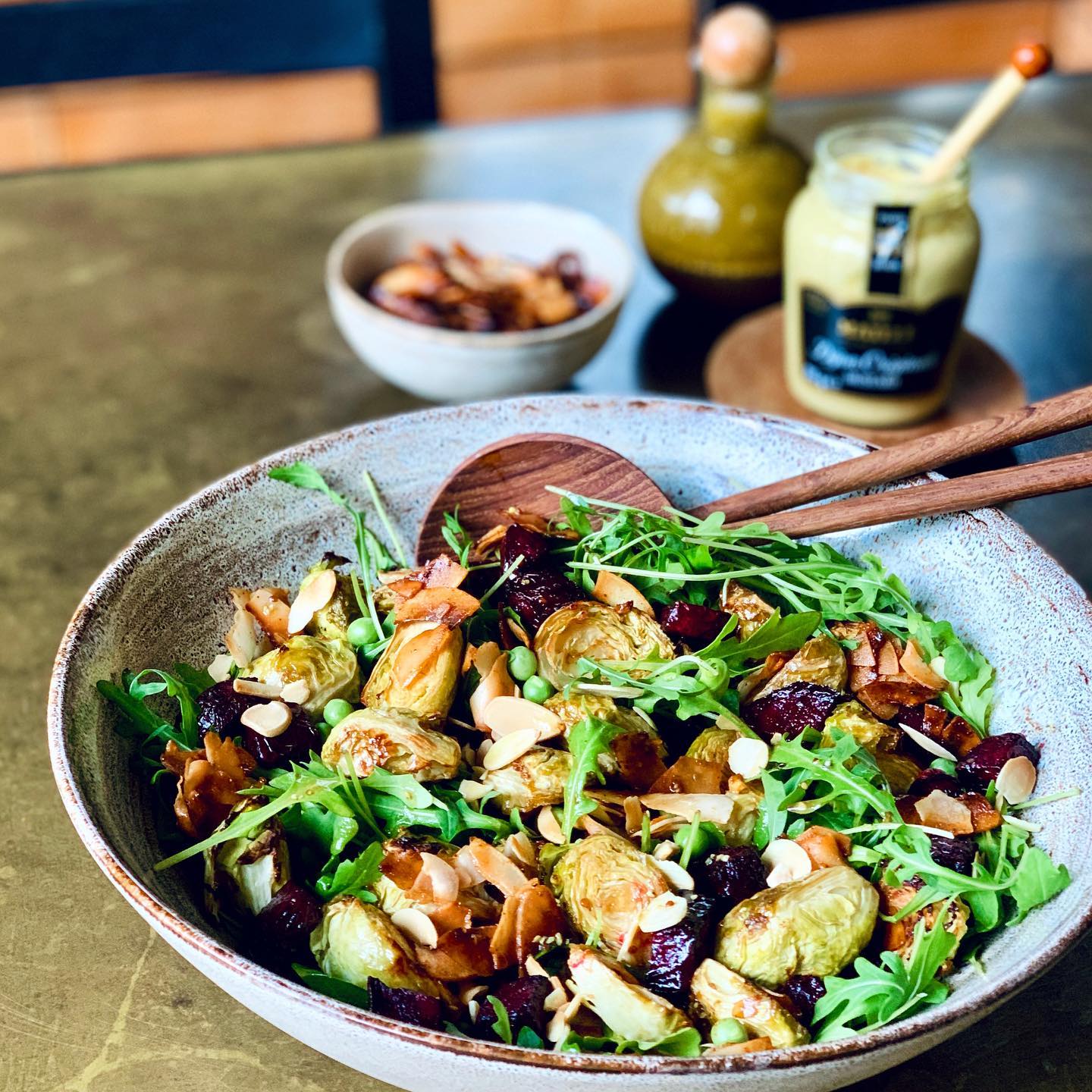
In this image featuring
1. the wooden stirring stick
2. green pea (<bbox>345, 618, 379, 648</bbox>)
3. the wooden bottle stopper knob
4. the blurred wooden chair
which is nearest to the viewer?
green pea (<bbox>345, 618, 379, 648</bbox>)

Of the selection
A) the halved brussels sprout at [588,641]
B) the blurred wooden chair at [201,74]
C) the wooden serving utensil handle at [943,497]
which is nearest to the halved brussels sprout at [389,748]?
the halved brussels sprout at [588,641]

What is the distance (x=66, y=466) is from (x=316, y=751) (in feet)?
2.52

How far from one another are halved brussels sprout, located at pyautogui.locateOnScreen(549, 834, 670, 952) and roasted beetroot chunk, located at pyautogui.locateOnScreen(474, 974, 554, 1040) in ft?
0.19

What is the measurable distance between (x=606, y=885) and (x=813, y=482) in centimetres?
44

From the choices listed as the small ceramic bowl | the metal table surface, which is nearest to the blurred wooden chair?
the metal table surface

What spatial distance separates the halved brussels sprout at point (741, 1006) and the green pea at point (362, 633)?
43 centimetres

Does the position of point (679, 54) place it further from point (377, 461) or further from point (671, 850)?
point (671, 850)

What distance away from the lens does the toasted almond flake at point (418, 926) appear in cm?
87

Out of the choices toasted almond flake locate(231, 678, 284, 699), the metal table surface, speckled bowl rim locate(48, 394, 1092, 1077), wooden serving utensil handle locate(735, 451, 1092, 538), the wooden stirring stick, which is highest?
the wooden stirring stick

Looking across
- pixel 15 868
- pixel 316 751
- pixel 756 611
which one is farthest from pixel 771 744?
pixel 15 868

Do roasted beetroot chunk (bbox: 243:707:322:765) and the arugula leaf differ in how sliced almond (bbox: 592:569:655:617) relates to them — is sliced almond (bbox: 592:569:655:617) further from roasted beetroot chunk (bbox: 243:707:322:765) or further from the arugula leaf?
roasted beetroot chunk (bbox: 243:707:322:765)

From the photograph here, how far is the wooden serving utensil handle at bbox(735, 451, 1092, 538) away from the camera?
103cm

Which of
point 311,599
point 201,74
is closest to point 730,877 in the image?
point 311,599

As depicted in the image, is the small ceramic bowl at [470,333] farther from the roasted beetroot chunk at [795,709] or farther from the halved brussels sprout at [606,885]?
the halved brussels sprout at [606,885]
